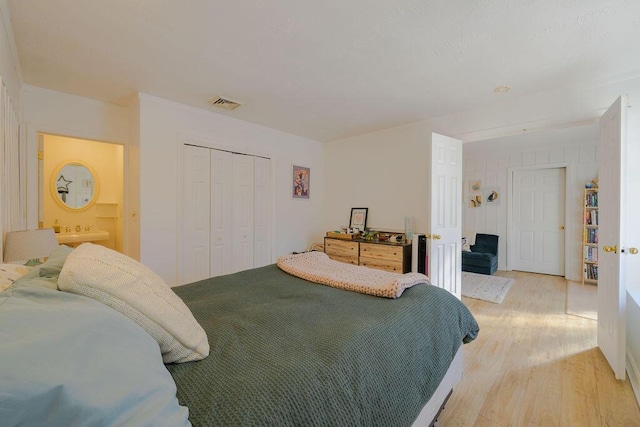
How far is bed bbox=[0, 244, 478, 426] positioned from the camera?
0.52 m

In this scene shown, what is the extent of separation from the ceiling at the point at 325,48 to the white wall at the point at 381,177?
3.02 ft

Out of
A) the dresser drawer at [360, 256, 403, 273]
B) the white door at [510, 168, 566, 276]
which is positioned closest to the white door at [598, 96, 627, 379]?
the dresser drawer at [360, 256, 403, 273]

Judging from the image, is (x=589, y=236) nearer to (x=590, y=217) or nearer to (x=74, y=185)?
(x=590, y=217)

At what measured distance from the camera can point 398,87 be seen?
2.75 m

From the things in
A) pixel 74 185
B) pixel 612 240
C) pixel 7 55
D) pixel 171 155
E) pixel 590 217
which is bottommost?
pixel 612 240

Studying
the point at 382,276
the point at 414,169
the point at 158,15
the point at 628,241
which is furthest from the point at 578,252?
the point at 158,15

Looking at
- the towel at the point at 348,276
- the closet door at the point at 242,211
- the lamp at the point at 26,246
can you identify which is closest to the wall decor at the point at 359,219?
the closet door at the point at 242,211

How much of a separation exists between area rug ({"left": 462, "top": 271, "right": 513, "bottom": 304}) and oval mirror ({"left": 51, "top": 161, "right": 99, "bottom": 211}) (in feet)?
19.2

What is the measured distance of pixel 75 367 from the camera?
54 centimetres

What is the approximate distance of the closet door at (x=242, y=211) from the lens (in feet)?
12.5

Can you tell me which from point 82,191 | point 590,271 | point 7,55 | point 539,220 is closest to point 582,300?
point 590,271

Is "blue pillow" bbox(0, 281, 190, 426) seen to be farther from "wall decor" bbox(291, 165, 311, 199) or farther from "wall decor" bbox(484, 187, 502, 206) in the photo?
"wall decor" bbox(484, 187, 502, 206)

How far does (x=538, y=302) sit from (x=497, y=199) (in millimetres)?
2589

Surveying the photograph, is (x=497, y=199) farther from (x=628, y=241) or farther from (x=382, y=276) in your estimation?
(x=382, y=276)
